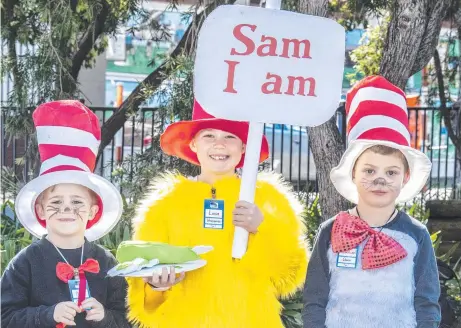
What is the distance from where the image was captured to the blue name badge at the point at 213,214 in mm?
3191

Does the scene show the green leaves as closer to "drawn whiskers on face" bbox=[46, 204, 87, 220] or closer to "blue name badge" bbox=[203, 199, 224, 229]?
"blue name badge" bbox=[203, 199, 224, 229]

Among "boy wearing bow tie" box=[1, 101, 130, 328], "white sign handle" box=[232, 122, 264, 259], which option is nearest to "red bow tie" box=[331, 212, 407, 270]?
"white sign handle" box=[232, 122, 264, 259]

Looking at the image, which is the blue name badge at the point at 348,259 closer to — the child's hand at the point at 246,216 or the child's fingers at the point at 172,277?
the child's hand at the point at 246,216

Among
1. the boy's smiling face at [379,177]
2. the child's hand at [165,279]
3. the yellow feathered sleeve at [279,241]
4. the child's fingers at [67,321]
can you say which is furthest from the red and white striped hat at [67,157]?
the boy's smiling face at [379,177]

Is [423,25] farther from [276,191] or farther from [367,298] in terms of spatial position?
[367,298]

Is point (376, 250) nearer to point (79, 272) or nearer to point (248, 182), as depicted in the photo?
point (248, 182)

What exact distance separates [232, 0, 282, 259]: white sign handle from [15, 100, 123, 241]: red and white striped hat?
48 centimetres

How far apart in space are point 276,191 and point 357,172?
1.26ft

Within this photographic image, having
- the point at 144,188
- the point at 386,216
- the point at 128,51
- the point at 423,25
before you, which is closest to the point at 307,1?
the point at 423,25

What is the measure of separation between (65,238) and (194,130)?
72 cm

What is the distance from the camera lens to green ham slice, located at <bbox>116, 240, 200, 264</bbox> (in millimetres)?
2971

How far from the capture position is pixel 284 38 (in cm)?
317

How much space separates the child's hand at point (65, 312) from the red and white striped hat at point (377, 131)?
1157 mm

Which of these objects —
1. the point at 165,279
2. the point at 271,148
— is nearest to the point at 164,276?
the point at 165,279
